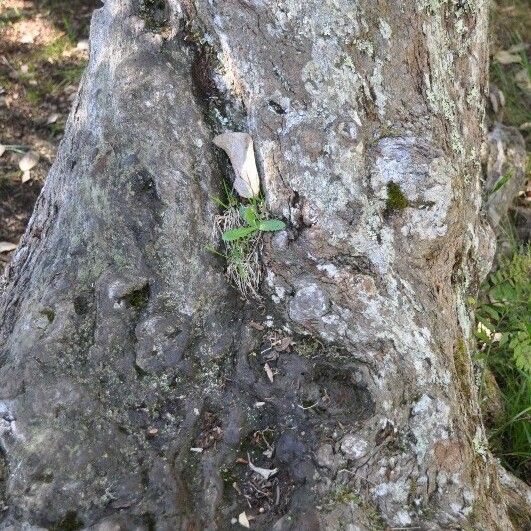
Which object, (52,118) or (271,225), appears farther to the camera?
(52,118)

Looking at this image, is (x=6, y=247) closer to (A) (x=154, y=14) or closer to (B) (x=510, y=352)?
(A) (x=154, y=14)

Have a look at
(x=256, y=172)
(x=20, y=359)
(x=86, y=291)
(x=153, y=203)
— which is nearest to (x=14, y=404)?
(x=20, y=359)

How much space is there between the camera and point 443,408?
2.19 m

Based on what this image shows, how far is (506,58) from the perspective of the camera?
5020 mm

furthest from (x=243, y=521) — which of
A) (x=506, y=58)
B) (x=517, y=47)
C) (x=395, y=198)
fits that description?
(x=517, y=47)

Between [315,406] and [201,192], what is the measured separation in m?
0.86

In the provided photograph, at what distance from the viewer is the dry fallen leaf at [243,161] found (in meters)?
2.23

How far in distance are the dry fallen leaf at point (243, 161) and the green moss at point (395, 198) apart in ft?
1.52

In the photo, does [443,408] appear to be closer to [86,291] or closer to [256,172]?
[256,172]

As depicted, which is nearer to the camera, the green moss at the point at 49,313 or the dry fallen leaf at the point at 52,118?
the green moss at the point at 49,313

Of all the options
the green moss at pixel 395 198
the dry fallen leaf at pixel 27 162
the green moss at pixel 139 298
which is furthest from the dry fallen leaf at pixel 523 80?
the green moss at pixel 139 298

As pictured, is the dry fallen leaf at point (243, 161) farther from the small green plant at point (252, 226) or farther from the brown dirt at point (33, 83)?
the brown dirt at point (33, 83)

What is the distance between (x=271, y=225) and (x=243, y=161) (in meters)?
0.26

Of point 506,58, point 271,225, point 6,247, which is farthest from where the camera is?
point 506,58
